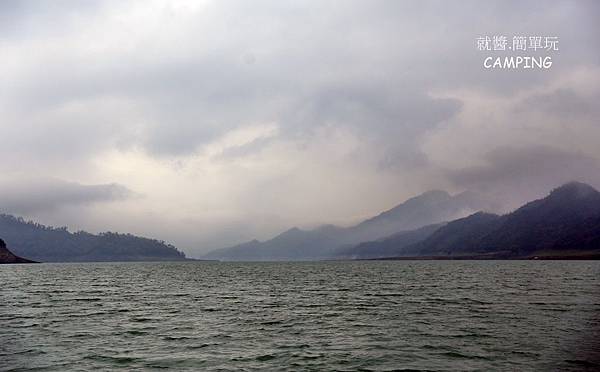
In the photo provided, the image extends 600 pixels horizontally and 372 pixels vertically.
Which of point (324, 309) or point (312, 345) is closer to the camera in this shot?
point (312, 345)

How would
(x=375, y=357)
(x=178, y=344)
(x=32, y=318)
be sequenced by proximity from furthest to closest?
(x=32, y=318) → (x=178, y=344) → (x=375, y=357)

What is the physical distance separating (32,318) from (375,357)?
40500 millimetres

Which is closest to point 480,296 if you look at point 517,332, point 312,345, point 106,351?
point 517,332

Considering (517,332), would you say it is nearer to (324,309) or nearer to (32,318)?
(324,309)

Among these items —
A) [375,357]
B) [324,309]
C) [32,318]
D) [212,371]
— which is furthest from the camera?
[324,309]

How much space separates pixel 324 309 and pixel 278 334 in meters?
18.9

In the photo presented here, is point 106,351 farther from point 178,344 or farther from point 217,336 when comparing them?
point 217,336

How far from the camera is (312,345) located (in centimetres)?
3572

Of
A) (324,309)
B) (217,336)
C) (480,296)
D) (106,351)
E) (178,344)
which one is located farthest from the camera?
(480,296)

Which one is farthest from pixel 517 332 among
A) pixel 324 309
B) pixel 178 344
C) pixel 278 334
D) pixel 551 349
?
pixel 178 344

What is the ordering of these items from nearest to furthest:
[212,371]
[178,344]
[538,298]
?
[212,371] → [178,344] → [538,298]

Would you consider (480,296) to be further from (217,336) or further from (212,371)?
(212,371)

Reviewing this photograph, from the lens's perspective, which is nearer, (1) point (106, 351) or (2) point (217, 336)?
(1) point (106, 351)

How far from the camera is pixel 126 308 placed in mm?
61156
